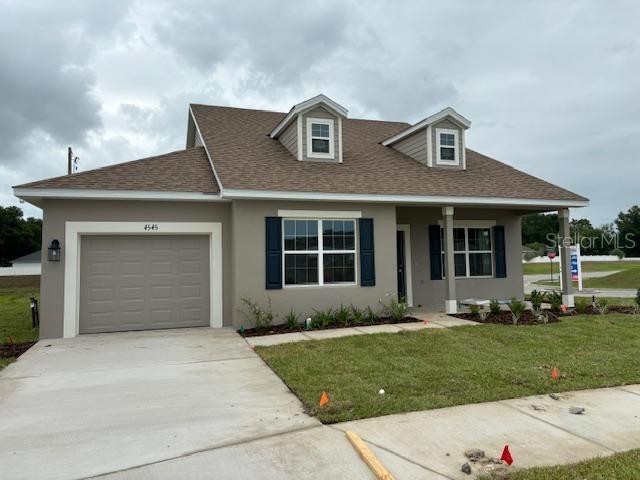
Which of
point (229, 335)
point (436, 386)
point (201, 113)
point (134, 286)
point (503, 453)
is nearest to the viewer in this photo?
point (503, 453)

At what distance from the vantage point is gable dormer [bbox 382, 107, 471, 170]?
13.0 m

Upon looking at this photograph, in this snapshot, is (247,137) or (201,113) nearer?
(247,137)

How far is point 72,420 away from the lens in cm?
462

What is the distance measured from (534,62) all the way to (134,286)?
45.0 feet

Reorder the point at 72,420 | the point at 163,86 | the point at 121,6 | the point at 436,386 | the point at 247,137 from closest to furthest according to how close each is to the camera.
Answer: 1. the point at 72,420
2. the point at 436,386
3. the point at 121,6
4. the point at 247,137
5. the point at 163,86

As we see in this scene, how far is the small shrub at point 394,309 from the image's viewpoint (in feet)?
34.2

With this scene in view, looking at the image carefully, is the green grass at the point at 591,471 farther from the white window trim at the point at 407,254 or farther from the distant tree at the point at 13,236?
the distant tree at the point at 13,236

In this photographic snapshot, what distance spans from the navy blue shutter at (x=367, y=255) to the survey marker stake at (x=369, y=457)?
6748 millimetres

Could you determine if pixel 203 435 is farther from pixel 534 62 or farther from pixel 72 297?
pixel 534 62

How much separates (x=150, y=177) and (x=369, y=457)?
8.34 metres

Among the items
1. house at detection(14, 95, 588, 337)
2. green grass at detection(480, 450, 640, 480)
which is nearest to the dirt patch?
house at detection(14, 95, 588, 337)

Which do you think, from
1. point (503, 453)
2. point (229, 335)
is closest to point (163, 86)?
point (229, 335)

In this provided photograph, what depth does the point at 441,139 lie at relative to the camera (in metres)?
13.4

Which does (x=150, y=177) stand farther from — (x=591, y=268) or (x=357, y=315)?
(x=591, y=268)
